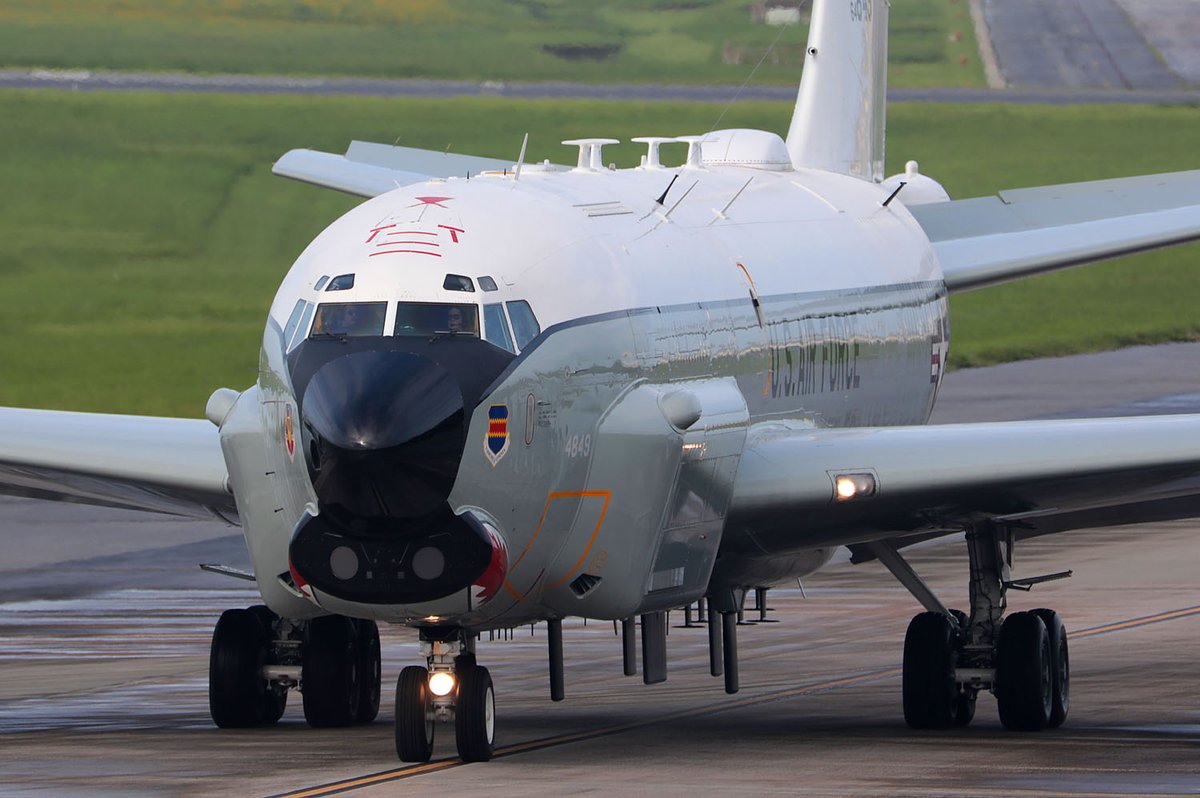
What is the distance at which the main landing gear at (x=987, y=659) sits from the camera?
67.7 ft

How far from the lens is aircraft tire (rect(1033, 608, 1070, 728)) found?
20781 millimetres

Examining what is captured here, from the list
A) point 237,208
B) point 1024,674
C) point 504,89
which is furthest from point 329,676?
point 504,89

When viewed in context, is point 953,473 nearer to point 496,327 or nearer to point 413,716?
point 496,327

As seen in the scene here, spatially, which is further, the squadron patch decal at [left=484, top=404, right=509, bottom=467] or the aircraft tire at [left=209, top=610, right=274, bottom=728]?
the aircraft tire at [left=209, top=610, right=274, bottom=728]

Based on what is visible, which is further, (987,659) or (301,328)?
(987,659)

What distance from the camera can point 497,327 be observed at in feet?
55.4

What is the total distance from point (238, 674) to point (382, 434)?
6.02m

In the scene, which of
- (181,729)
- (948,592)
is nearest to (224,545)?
(948,592)

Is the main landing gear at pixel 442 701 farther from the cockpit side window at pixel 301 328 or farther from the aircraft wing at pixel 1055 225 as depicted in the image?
the aircraft wing at pixel 1055 225

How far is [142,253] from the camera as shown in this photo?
62.7 m

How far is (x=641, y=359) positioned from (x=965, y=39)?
63305mm

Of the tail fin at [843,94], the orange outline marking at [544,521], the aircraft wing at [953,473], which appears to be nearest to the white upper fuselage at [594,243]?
the orange outline marking at [544,521]

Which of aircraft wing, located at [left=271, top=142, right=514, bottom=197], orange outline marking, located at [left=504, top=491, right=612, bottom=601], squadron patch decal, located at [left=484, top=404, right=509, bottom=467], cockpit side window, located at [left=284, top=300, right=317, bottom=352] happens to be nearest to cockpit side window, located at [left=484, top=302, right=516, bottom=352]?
squadron patch decal, located at [left=484, top=404, right=509, bottom=467]

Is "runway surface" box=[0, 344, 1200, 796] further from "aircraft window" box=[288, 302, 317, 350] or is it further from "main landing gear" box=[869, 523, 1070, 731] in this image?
"aircraft window" box=[288, 302, 317, 350]
